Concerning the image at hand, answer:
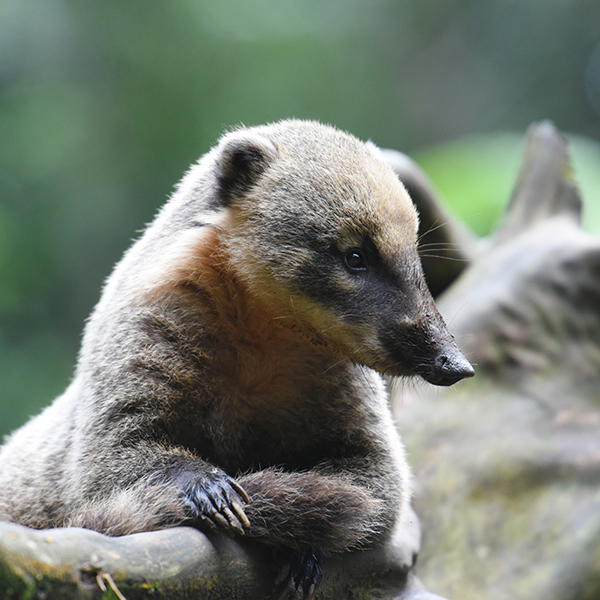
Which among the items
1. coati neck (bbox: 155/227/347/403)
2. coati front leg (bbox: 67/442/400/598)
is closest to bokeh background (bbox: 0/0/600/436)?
coati neck (bbox: 155/227/347/403)

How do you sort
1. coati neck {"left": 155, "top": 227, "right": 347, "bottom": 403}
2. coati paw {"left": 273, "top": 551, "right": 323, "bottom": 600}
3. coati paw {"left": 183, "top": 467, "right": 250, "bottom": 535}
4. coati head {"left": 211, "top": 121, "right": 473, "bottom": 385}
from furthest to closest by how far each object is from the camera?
1. coati neck {"left": 155, "top": 227, "right": 347, "bottom": 403}
2. coati head {"left": 211, "top": 121, "right": 473, "bottom": 385}
3. coati paw {"left": 273, "top": 551, "right": 323, "bottom": 600}
4. coati paw {"left": 183, "top": 467, "right": 250, "bottom": 535}

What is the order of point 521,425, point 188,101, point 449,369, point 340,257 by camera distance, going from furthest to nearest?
point 188,101 < point 521,425 < point 340,257 < point 449,369

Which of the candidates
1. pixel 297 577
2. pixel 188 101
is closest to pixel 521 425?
pixel 297 577

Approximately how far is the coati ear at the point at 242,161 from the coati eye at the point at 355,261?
0.51m

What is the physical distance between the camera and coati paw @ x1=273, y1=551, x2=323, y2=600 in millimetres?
2160

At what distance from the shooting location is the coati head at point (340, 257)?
7.93ft

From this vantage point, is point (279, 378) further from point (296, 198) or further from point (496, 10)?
point (496, 10)

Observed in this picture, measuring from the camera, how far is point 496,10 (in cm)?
1407

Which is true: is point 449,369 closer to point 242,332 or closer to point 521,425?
point 242,332

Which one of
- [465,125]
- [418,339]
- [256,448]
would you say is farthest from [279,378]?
[465,125]

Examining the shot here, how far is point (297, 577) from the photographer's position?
7.16 ft

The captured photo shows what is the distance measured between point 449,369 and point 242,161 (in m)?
1.13

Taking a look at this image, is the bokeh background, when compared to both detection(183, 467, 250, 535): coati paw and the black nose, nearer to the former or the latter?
the black nose

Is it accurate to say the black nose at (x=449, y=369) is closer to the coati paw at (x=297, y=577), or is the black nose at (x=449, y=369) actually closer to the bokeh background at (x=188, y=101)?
the coati paw at (x=297, y=577)
